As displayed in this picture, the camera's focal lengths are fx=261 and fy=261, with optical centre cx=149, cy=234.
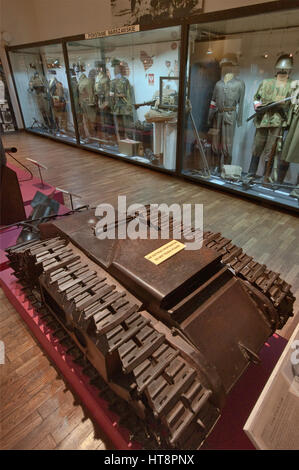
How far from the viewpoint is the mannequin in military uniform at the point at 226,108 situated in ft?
13.0

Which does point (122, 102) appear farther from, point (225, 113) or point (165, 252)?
point (165, 252)

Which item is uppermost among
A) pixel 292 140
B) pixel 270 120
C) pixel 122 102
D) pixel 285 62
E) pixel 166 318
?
pixel 285 62

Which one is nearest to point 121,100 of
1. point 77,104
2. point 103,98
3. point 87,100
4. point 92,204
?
point 103,98

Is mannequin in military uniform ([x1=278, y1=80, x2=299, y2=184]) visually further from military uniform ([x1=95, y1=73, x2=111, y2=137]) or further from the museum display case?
military uniform ([x1=95, y1=73, x2=111, y2=137])

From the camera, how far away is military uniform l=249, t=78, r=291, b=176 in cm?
353

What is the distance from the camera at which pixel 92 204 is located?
12.2ft

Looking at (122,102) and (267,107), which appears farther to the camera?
(122,102)

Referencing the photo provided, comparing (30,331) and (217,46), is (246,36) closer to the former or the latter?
(217,46)

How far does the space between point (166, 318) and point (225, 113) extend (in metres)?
4.00

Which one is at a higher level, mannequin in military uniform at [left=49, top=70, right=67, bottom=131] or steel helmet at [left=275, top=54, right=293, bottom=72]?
steel helmet at [left=275, top=54, right=293, bottom=72]

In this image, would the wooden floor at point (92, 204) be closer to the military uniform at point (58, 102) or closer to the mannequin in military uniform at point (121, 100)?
the mannequin in military uniform at point (121, 100)

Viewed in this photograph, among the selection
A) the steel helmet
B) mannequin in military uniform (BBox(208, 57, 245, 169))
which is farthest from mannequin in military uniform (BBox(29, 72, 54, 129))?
the steel helmet

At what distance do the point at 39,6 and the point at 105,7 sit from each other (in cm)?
317

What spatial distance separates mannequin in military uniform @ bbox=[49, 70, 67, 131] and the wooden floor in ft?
3.34
